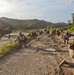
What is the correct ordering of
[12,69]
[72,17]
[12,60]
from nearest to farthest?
1. [12,69]
2. [12,60]
3. [72,17]

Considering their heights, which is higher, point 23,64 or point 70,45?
point 70,45

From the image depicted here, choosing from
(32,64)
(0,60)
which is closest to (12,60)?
(0,60)

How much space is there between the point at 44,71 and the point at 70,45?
2.99 meters

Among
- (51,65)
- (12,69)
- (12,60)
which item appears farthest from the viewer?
(12,60)

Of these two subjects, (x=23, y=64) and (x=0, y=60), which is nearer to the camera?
(x=23, y=64)

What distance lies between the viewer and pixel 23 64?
17266 millimetres

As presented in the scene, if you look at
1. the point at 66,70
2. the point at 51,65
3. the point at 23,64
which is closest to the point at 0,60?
the point at 23,64

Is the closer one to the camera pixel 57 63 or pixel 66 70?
pixel 66 70

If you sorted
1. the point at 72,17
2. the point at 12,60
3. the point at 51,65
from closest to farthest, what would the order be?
the point at 51,65, the point at 12,60, the point at 72,17

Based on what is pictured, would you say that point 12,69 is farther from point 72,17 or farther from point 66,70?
point 72,17

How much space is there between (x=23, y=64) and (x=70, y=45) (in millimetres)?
3167

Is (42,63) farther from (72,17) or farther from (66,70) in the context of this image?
(72,17)

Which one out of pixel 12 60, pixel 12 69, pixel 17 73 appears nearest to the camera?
Result: pixel 17 73

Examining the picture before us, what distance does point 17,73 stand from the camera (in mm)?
14703
